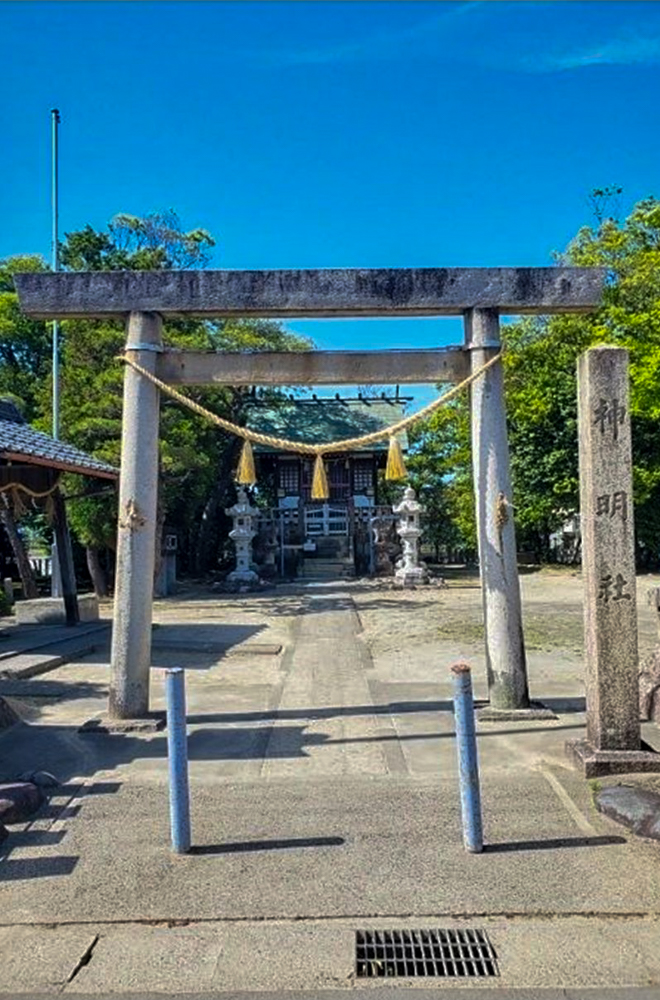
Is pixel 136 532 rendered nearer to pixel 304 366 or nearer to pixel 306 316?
pixel 304 366

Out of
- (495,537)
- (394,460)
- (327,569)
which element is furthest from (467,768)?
(327,569)

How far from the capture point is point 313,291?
789 cm

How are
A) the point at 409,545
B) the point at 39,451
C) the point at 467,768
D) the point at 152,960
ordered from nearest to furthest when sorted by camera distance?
1. the point at 152,960
2. the point at 467,768
3. the point at 39,451
4. the point at 409,545

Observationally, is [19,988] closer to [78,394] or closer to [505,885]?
[505,885]

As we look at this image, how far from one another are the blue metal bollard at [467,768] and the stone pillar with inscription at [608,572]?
5.38ft

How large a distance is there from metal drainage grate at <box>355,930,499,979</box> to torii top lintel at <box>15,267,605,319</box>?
224 inches

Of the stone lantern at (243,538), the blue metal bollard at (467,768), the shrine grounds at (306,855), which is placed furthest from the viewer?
the stone lantern at (243,538)

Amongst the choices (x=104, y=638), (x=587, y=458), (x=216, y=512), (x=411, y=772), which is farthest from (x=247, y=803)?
(x=216, y=512)

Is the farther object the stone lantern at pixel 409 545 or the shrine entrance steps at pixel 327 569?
the shrine entrance steps at pixel 327 569

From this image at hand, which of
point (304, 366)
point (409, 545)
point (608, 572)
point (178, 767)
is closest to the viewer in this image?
point (178, 767)

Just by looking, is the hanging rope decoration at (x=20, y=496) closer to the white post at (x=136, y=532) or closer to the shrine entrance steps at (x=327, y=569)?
the white post at (x=136, y=532)

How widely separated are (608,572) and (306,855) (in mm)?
3109

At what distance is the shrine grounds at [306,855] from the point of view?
11.9 ft

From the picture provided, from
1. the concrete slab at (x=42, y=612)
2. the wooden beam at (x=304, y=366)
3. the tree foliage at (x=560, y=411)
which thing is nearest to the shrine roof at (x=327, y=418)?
the tree foliage at (x=560, y=411)
